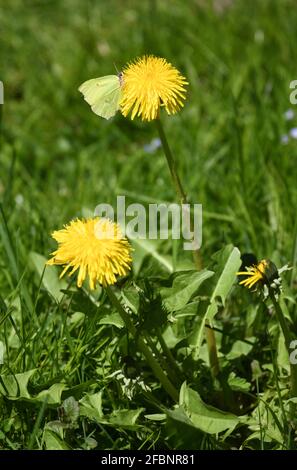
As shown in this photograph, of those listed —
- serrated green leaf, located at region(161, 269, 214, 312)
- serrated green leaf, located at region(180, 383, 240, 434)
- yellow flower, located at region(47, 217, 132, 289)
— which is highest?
yellow flower, located at region(47, 217, 132, 289)

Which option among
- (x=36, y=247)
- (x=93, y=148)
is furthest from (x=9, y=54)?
(x=36, y=247)

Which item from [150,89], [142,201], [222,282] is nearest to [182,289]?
[222,282]

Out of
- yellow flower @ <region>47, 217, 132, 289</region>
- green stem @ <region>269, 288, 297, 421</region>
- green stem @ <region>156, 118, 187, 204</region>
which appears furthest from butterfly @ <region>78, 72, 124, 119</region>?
green stem @ <region>269, 288, 297, 421</region>

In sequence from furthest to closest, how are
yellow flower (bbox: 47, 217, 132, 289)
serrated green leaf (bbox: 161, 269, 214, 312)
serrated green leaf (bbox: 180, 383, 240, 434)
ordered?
serrated green leaf (bbox: 161, 269, 214, 312) < serrated green leaf (bbox: 180, 383, 240, 434) < yellow flower (bbox: 47, 217, 132, 289)

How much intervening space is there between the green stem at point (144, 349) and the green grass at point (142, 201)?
1.8 inches

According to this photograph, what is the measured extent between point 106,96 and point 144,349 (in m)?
0.57

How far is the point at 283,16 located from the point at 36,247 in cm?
197

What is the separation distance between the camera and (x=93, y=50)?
155 inches

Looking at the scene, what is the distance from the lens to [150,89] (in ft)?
5.37

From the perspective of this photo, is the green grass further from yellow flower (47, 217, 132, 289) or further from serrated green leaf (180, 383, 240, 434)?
yellow flower (47, 217, 132, 289)

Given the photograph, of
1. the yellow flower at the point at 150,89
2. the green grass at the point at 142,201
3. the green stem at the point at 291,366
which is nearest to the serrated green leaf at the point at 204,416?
the green grass at the point at 142,201

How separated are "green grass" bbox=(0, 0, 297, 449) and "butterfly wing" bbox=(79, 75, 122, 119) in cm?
40

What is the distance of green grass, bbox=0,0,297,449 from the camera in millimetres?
1801

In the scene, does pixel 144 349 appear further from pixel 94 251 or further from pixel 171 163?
pixel 171 163
